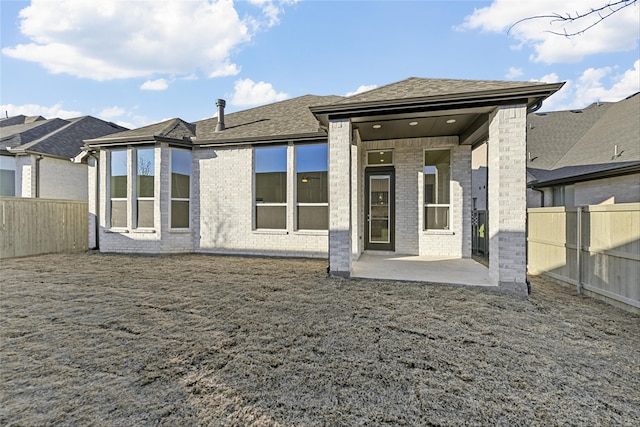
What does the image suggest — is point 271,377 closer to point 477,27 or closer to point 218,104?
point 477,27

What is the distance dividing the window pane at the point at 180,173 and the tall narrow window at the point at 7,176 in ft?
25.4

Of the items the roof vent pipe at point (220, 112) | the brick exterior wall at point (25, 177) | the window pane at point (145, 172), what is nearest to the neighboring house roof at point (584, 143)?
the roof vent pipe at point (220, 112)

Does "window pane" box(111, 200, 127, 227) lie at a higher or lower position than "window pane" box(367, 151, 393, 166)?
lower

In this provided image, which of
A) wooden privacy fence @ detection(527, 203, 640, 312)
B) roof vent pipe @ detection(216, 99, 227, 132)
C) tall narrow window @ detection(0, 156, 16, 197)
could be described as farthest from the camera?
tall narrow window @ detection(0, 156, 16, 197)

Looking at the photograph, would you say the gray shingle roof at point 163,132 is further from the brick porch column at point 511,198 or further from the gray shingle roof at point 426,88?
the brick porch column at point 511,198

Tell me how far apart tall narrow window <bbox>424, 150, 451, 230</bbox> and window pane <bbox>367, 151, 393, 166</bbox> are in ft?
3.39

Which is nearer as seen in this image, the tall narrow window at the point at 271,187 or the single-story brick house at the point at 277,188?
the single-story brick house at the point at 277,188

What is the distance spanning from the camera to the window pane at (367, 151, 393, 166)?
28.0 ft

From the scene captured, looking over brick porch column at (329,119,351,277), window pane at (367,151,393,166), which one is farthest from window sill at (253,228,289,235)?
window pane at (367,151,393,166)

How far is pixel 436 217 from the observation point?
26.7 feet

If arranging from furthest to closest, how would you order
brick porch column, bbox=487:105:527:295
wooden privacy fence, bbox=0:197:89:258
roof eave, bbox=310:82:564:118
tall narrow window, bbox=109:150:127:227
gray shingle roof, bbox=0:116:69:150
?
gray shingle roof, bbox=0:116:69:150 < tall narrow window, bbox=109:150:127:227 < wooden privacy fence, bbox=0:197:89:258 < brick porch column, bbox=487:105:527:295 < roof eave, bbox=310:82:564:118

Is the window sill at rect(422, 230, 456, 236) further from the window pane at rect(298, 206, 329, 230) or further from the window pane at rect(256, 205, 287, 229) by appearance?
the window pane at rect(256, 205, 287, 229)

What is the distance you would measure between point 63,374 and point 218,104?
365 inches

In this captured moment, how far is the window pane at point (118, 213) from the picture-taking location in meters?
9.20
